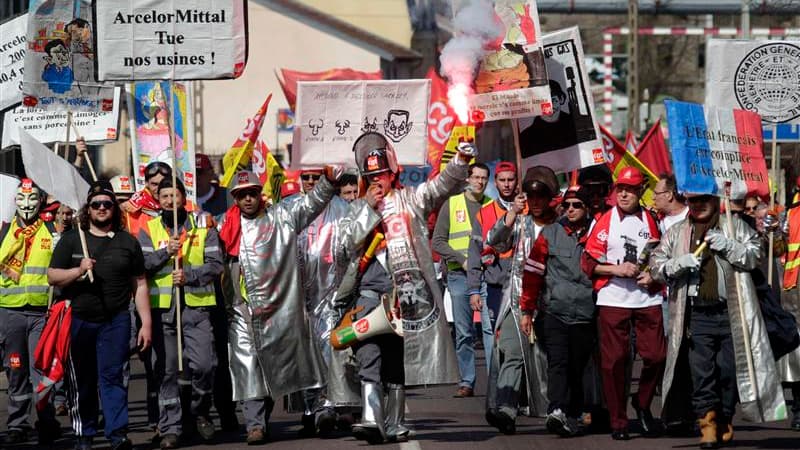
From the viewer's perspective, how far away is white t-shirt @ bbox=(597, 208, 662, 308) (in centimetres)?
1146

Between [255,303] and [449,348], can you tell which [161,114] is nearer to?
[255,303]

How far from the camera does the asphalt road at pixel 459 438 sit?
11047 mm

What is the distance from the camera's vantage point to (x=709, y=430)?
1074 centimetres

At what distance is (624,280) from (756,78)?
2.64 m

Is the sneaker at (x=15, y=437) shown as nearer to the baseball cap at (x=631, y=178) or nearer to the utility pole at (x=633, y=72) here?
the baseball cap at (x=631, y=178)

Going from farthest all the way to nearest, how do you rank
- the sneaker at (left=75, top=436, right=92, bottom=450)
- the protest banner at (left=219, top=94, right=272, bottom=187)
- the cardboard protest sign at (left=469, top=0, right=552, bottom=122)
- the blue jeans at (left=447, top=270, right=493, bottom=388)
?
the protest banner at (left=219, top=94, right=272, bottom=187), the blue jeans at (left=447, top=270, right=493, bottom=388), the cardboard protest sign at (left=469, top=0, right=552, bottom=122), the sneaker at (left=75, top=436, right=92, bottom=450)

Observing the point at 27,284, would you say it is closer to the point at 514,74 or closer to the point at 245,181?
the point at 245,181

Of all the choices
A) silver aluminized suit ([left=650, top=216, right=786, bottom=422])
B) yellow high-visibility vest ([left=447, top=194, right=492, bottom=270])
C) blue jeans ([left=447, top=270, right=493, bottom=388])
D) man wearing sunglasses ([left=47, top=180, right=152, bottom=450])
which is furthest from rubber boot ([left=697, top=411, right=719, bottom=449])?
yellow high-visibility vest ([left=447, top=194, right=492, bottom=270])

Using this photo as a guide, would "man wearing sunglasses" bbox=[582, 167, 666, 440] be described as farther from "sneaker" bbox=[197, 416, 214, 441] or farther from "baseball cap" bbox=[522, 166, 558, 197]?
"sneaker" bbox=[197, 416, 214, 441]

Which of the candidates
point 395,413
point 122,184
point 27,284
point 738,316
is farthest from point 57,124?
point 738,316

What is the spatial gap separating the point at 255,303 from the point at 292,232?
0.57 metres

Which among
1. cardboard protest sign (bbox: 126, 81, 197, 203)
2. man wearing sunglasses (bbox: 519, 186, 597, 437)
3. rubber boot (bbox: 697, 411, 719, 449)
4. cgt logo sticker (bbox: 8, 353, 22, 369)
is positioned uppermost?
cardboard protest sign (bbox: 126, 81, 197, 203)

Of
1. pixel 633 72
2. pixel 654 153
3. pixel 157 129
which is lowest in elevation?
pixel 654 153

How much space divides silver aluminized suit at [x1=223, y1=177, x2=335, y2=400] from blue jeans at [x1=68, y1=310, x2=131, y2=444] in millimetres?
900
